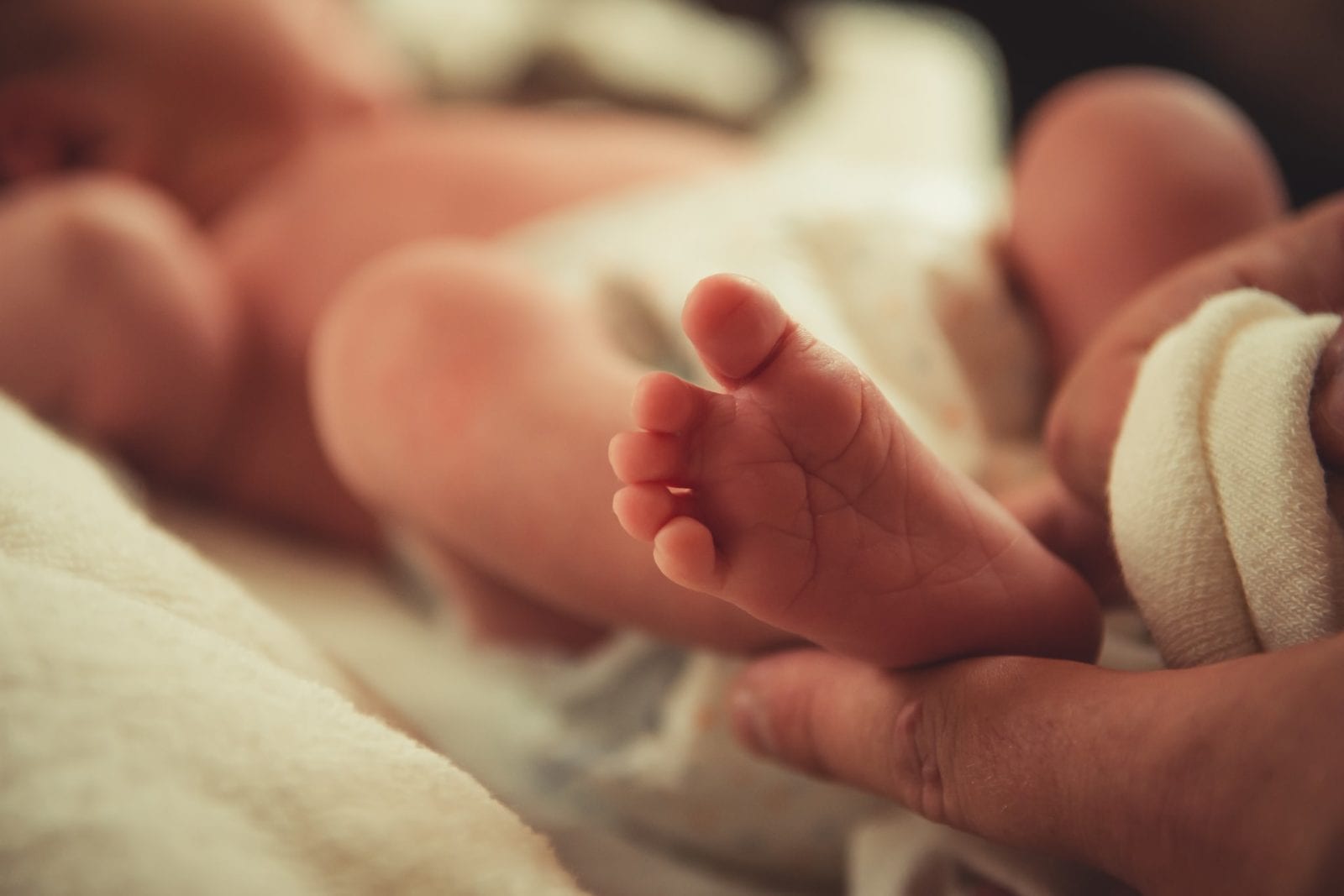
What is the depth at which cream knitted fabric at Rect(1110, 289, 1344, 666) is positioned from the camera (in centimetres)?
39

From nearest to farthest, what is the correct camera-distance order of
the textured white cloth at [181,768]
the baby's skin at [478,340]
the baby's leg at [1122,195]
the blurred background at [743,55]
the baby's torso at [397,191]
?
the textured white cloth at [181,768], the baby's skin at [478,340], the baby's leg at [1122,195], the baby's torso at [397,191], the blurred background at [743,55]

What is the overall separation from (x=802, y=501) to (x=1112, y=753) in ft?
0.48

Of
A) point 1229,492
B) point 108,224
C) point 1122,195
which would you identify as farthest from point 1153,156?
point 108,224

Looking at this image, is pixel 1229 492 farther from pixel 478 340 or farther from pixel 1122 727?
pixel 478 340

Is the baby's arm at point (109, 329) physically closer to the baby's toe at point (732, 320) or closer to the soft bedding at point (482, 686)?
the soft bedding at point (482, 686)

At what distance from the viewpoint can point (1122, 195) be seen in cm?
64

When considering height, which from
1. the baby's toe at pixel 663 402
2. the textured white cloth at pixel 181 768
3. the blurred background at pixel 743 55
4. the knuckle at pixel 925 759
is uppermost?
the blurred background at pixel 743 55

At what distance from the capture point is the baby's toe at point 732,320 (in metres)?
0.38

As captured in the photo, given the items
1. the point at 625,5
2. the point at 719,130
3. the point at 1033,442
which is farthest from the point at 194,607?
the point at 625,5

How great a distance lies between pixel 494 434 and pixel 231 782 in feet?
0.82

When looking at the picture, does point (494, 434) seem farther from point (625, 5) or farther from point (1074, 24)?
point (1074, 24)

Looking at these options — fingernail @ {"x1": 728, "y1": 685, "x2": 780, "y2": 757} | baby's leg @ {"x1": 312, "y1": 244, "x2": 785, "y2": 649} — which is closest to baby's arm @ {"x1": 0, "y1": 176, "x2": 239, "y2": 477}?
baby's leg @ {"x1": 312, "y1": 244, "x2": 785, "y2": 649}

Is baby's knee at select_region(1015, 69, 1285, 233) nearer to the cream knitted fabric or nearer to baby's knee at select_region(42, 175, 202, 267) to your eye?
the cream knitted fabric

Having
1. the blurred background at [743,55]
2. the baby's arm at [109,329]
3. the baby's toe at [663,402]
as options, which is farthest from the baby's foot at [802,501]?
the blurred background at [743,55]
